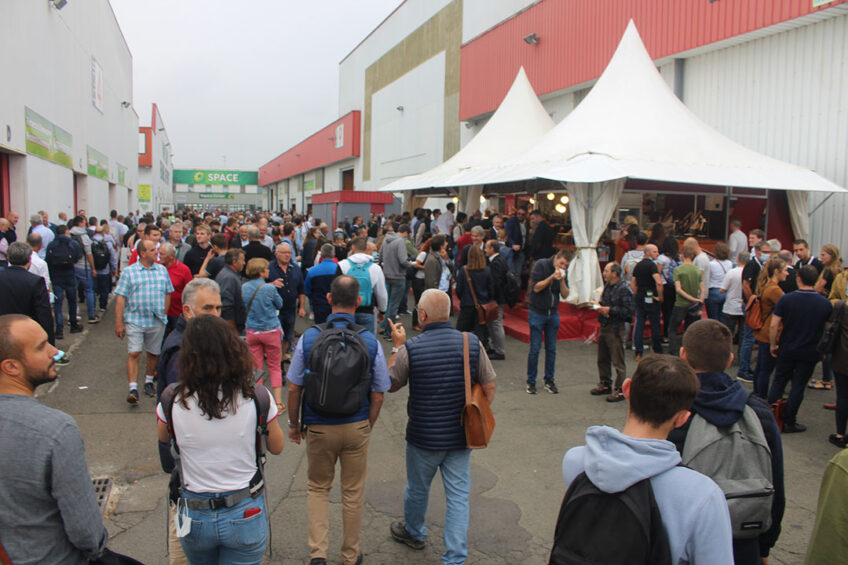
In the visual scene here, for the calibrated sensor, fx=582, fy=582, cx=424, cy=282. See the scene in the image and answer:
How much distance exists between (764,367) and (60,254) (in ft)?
34.0

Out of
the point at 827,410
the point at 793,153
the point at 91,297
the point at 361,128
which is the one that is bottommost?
the point at 827,410

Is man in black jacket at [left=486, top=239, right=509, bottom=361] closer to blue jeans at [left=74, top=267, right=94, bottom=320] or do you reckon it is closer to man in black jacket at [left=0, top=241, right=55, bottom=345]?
man in black jacket at [left=0, top=241, right=55, bottom=345]

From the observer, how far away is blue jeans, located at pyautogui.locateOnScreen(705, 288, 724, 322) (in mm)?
9308

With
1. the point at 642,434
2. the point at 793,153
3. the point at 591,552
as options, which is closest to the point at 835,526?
the point at 642,434

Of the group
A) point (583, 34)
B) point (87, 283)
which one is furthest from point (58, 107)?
point (583, 34)

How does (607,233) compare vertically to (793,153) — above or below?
below

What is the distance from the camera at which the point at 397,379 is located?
374cm

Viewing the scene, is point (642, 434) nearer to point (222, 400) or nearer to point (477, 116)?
point (222, 400)

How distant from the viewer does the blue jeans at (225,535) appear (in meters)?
2.56

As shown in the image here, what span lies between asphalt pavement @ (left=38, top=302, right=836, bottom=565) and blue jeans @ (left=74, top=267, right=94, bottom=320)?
9.47 ft

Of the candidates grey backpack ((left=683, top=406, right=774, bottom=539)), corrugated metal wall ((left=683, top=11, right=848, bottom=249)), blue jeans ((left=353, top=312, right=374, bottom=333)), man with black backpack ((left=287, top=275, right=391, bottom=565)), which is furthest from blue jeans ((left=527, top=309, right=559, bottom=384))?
corrugated metal wall ((left=683, top=11, right=848, bottom=249))

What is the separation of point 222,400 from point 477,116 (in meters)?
21.4

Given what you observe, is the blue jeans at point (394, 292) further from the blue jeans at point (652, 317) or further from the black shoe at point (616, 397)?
the black shoe at point (616, 397)

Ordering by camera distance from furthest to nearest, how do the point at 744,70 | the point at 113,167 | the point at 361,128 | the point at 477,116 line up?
the point at 361,128
the point at 113,167
the point at 477,116
the point at 744,70
